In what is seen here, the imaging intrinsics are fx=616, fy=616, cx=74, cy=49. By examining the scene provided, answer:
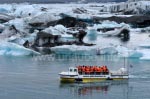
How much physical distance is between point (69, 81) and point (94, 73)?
1200 mm

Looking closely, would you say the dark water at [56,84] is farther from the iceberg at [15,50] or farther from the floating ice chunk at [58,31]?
the floating ice chunk at [58,31]

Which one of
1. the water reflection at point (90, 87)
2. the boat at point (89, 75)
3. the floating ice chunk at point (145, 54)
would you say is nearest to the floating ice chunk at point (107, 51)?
the floating ice chunk at point (145, 54)

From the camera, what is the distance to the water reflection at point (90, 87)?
25.1 meters

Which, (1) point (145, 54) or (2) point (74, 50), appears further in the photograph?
(2) point (74, 50)

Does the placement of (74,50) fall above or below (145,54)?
above

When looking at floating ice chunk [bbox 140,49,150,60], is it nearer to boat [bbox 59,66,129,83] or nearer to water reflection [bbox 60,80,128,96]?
boat [bbox 59,66,129,83]

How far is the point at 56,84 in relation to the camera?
26453mm

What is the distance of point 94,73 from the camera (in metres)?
27.5

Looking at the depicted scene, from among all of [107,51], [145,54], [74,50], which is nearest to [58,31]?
[74,50]

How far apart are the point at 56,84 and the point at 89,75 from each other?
1770mm

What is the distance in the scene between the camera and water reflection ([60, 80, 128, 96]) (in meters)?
25.1

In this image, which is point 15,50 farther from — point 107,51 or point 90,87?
point 90,87

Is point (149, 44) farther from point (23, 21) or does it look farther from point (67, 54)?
point (23, 21)

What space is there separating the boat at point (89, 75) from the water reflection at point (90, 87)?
11.2 inches
